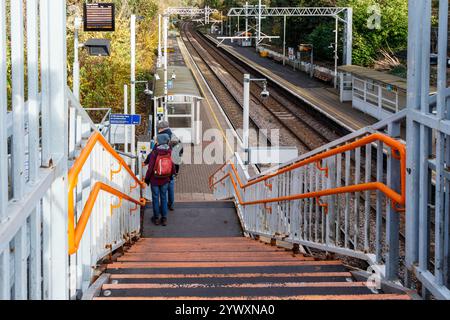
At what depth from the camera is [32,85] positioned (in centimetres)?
304

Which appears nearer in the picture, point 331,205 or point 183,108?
point 331,205

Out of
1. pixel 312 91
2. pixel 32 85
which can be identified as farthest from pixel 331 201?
pixel 312 91

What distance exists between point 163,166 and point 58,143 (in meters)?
6.37

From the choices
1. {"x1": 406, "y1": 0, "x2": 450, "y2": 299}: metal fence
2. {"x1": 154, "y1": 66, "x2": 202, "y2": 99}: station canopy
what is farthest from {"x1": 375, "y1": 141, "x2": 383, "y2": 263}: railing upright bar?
{"x1": 154, "y1": 66, "x2": 202, "y2": 99}: station canopy

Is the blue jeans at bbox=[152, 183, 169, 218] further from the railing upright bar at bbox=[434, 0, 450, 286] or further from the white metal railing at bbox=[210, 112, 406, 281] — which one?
the railing upright bar at bbox=[434, 0, 450, 286]

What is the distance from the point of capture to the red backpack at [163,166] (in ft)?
32.1

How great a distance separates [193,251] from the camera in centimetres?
756

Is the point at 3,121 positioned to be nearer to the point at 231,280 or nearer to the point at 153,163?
the point at 231,280

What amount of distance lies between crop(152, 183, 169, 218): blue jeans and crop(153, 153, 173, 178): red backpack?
20.1 inches

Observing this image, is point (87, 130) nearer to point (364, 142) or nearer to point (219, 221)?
point (364, 142)

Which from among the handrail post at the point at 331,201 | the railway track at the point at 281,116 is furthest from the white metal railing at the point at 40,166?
the railway track at the point at 281,116

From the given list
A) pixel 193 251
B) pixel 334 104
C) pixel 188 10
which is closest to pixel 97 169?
pixel 193 251

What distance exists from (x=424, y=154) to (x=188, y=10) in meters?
38.1

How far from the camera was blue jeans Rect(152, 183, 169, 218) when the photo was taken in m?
10.6
